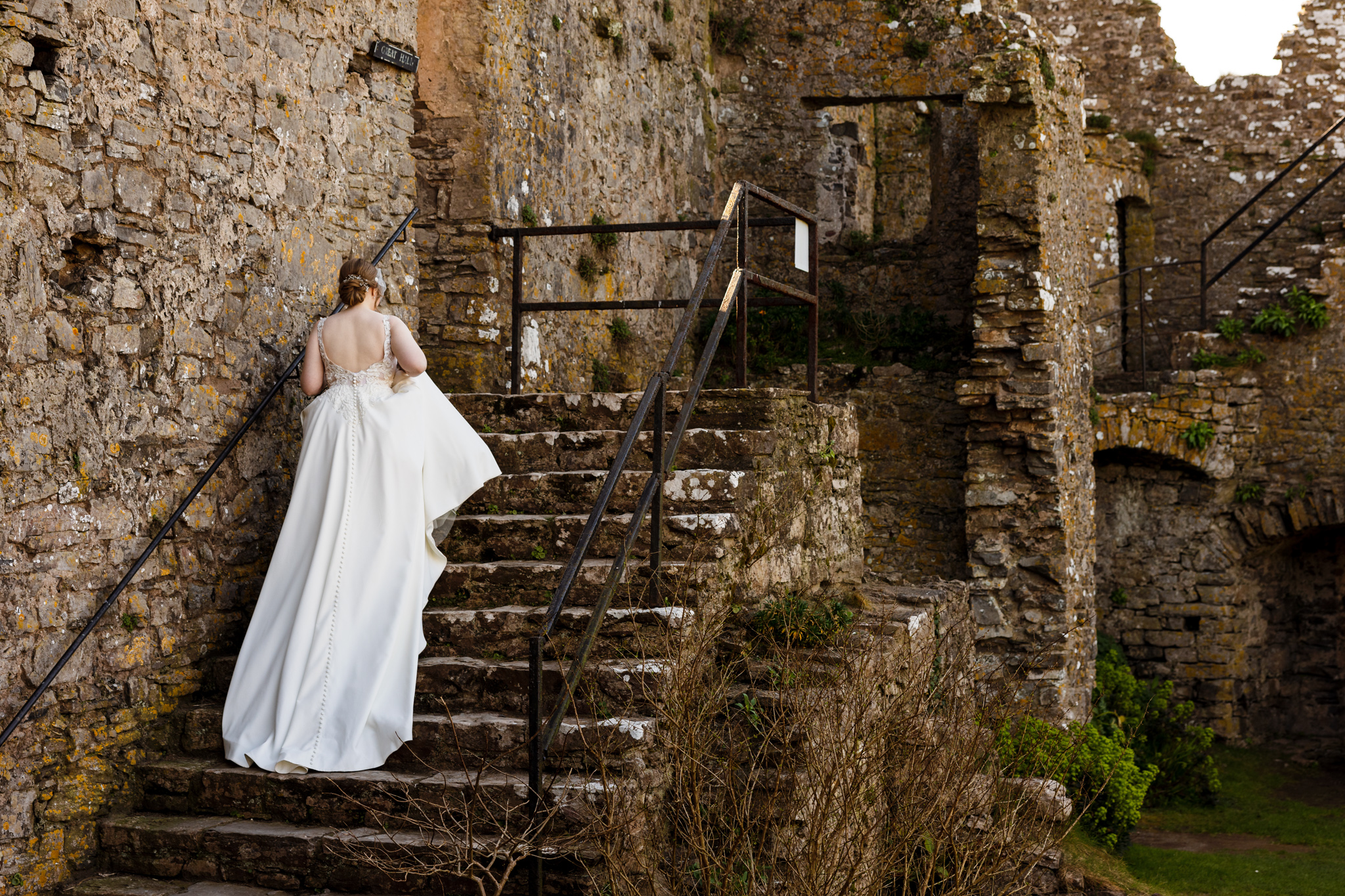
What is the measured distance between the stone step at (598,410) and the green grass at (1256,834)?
4.11 m

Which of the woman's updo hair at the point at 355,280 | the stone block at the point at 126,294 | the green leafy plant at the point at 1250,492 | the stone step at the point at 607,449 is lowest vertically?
the green leafy plant at the point at 1250,492

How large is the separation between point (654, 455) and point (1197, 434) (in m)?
7.87

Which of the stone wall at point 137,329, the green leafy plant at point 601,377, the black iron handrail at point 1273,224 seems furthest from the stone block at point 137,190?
the black iron handrail at point 1273,224

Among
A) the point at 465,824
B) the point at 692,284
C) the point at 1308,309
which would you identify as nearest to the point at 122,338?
the point at 465,824

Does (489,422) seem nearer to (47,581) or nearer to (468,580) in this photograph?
(468,580)

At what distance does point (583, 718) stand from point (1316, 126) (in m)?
11.7

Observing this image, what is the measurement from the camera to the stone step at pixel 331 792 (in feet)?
12.9

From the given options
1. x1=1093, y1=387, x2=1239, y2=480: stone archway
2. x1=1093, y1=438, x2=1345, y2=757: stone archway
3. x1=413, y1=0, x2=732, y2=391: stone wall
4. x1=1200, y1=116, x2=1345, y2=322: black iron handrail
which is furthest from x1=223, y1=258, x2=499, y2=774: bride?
x1=1200, y1=116, x2=1345, y2=322: black iron handrail

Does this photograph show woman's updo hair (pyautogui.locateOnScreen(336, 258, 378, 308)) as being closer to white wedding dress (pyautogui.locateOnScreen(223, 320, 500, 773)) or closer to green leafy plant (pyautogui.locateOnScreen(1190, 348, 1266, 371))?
white wedding dress (pyautogui.locateOnScreen(223, 320, 500, 773))

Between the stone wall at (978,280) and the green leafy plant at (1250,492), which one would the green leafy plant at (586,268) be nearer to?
the stone wall at (978,280)

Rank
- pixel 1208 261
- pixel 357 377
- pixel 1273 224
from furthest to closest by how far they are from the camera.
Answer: pixel 1208 261
pixel 1273 224
pixel 357 377

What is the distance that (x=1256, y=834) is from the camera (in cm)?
926

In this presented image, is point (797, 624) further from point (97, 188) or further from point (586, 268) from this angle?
point (586, 268)

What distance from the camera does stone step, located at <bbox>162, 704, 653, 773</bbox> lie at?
4.03 m
